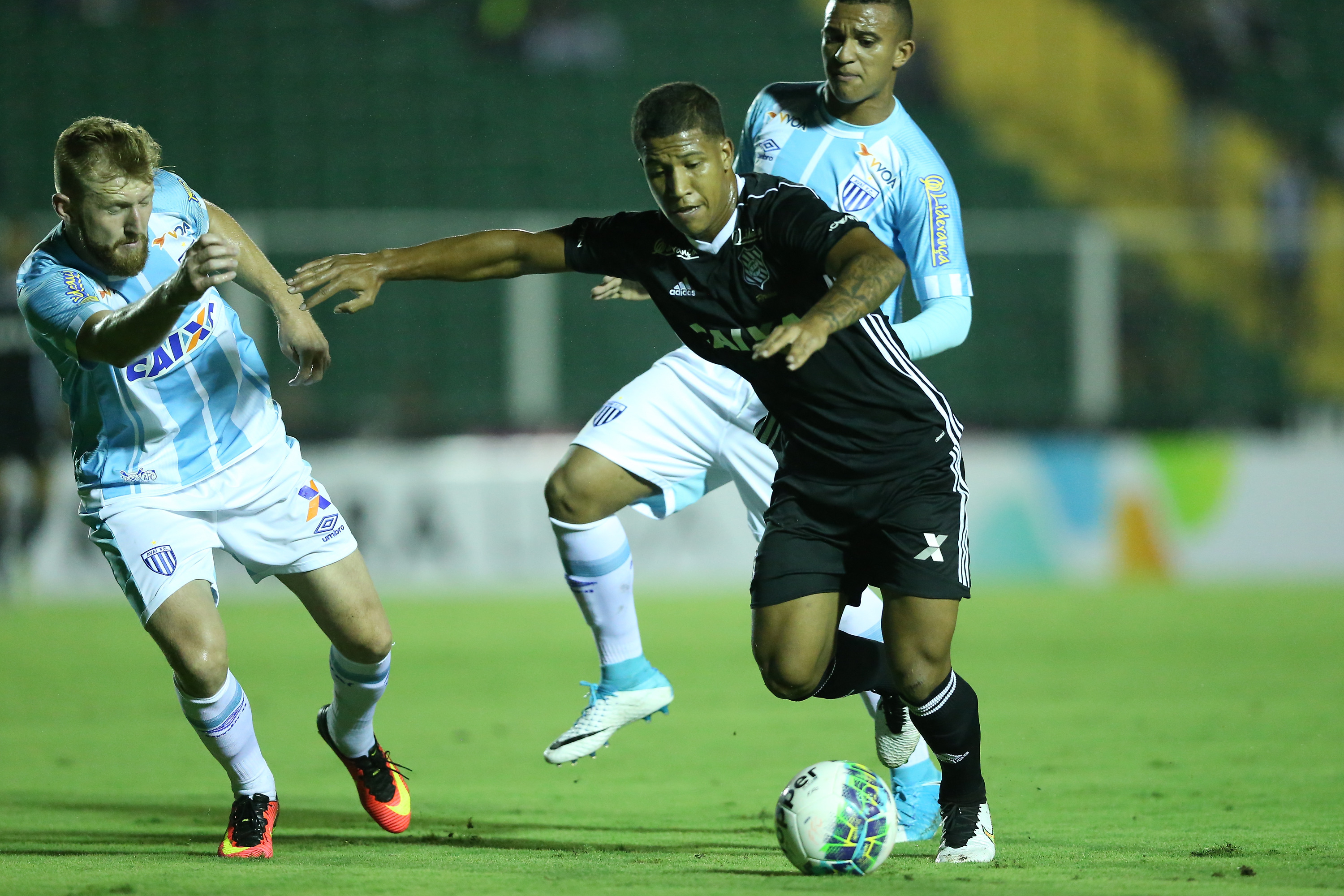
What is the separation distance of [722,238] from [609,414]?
1092 millimetres

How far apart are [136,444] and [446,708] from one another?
11.4 ft

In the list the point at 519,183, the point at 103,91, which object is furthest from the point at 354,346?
the point at 103,91

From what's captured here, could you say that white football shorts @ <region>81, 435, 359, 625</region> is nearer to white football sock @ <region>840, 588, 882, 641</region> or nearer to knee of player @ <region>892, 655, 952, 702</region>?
→ white football sock @ <region>840, 588, 882, 641</region>

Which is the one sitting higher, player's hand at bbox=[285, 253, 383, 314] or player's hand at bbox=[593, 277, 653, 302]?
player's hand at bbox=[285, 253, 383, 314]

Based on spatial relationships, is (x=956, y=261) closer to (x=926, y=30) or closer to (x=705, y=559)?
(x=705, y=559)

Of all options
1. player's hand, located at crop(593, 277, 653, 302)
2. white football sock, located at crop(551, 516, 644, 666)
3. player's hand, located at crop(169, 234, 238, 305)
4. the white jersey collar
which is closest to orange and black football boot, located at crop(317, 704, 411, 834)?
white football sock, located at crop(551, 516, 644, 666)

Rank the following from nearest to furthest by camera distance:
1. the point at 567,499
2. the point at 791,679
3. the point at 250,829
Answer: the point at 791,679 → the point at 250,829 → the point at 567,499

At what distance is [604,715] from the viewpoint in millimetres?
5168

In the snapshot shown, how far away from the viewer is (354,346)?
15.1 meters

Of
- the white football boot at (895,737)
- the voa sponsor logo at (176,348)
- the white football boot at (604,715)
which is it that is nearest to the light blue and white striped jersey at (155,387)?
the voa sponsor logo at (176,348)

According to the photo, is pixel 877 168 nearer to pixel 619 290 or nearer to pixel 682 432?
pixel 619 290

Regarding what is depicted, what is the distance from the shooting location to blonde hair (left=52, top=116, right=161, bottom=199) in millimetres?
4289

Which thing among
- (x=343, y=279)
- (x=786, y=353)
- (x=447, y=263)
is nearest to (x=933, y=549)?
(x=786, y=353)

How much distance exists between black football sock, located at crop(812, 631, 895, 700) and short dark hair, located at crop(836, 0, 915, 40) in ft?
6.26
